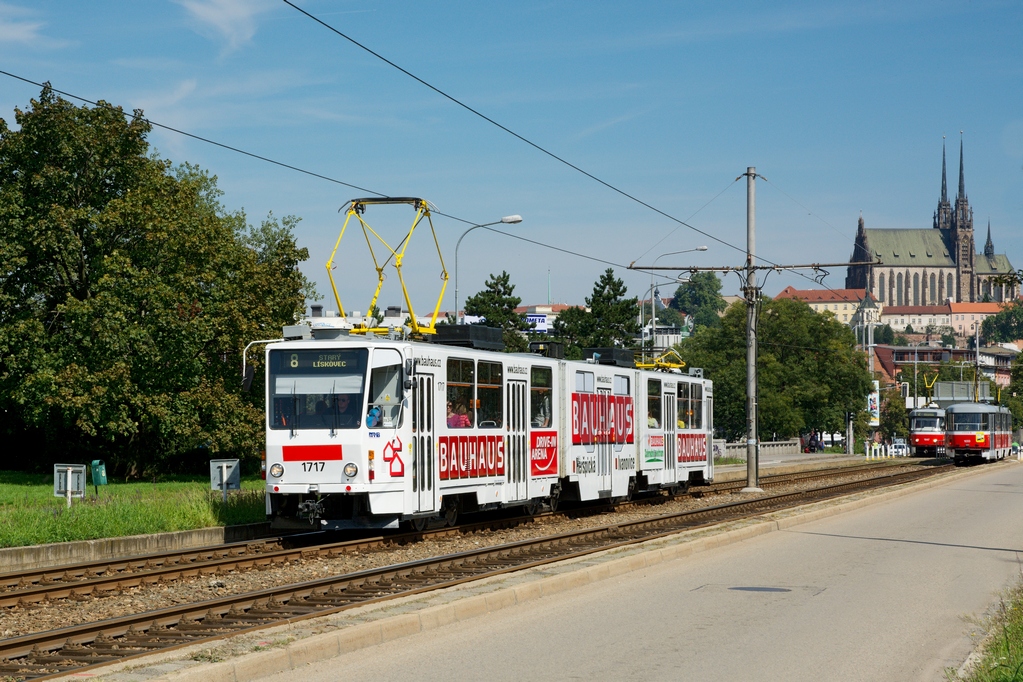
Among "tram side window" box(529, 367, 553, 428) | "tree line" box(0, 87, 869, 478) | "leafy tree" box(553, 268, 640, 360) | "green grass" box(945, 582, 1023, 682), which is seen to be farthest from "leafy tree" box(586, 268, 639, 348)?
"green grass" box(945, 582, 1023, 682)

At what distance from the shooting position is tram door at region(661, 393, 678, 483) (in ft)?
94.6

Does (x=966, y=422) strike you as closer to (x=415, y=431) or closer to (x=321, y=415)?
(x=415, y=431)

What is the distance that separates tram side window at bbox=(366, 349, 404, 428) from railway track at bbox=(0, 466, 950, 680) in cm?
258

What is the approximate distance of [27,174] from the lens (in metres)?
39.9

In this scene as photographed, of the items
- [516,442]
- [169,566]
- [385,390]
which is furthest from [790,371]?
[169,566]

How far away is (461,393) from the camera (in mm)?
19578

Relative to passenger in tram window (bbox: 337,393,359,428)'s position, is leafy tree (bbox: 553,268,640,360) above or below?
above

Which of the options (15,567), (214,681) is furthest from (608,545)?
(214,681)

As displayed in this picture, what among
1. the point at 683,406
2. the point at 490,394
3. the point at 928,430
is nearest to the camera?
the point at 490,394

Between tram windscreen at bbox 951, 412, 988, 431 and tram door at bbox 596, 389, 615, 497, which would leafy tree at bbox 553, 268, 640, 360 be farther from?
tram door at bbox 596, 389, 615, 497

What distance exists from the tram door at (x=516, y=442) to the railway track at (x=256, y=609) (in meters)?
2.45

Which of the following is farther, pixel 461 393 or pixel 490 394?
pixel 490 394

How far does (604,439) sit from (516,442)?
13.8 ft

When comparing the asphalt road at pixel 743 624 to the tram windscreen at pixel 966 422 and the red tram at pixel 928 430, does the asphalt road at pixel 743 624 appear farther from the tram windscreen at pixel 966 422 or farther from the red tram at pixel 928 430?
the red tram at pixel 928 430
